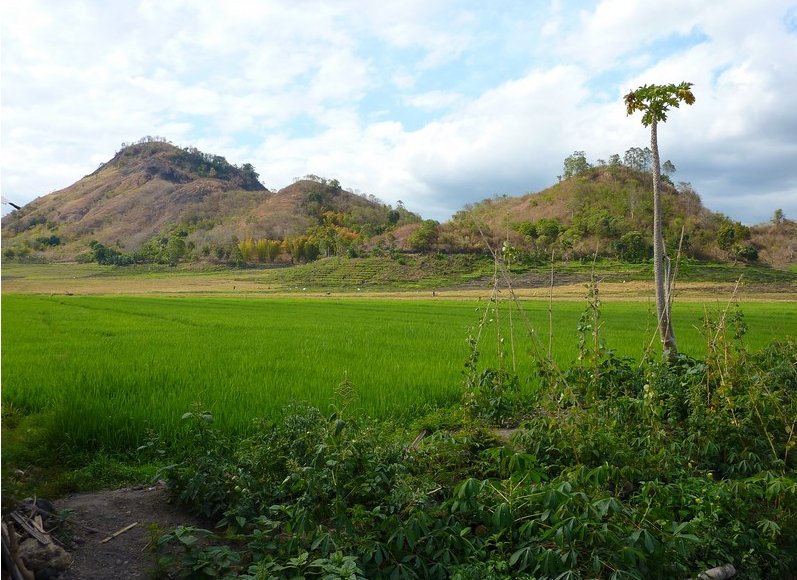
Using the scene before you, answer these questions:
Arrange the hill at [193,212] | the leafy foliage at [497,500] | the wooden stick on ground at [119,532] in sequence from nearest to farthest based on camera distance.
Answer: the leafy foliage at [497,500]
the wooden stick on ground at [119,532]
the hill at [193,212]

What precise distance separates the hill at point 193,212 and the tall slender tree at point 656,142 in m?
55.6

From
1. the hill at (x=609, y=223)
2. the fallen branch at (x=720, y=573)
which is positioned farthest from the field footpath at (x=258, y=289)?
the fallen branch at (x=720, y=573)

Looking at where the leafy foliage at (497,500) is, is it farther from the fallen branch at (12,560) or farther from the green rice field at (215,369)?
the green rice field at (215,369)

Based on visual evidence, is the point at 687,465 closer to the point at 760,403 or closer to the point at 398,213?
the point at 760,403

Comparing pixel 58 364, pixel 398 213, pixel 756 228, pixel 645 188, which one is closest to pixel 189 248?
pixel 398 213

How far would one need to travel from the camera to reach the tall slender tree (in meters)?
5.95

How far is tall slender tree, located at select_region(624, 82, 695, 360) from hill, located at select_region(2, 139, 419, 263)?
182 ft

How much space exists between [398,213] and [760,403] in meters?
91.4

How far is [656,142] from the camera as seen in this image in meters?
6.39

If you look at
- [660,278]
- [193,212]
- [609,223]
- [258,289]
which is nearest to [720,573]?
[660,278]

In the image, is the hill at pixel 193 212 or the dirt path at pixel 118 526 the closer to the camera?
the dirt path at pixel 118 526

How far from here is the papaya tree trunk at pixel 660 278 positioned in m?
5.75

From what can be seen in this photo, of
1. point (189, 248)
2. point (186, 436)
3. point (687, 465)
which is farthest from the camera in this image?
point (189, 248)

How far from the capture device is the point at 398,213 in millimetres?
94500
